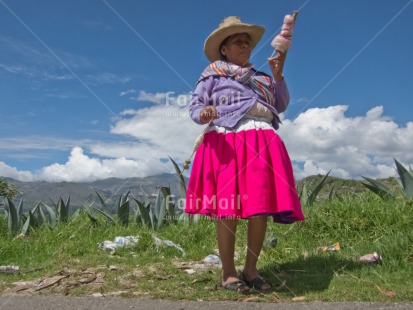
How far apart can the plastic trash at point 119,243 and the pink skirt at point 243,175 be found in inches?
73.5

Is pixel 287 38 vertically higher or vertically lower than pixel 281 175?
higher

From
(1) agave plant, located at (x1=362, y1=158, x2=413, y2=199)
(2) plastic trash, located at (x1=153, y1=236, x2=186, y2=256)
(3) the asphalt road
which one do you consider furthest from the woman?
(1) agave plant, located at (x1=362, y1=158, x2=413, y2=199)

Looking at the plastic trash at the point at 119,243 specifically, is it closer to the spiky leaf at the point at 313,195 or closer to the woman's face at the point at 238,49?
the spiky leaf at the point at 313,195

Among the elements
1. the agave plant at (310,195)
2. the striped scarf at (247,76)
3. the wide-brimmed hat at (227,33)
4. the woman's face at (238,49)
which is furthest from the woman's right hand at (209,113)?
the agave plant at (310,195)

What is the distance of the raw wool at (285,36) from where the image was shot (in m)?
3.24

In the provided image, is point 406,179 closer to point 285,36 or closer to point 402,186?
point 402,186

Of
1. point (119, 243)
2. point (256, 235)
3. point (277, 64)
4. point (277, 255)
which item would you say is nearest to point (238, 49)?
point (277, 64)

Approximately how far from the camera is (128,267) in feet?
13.7

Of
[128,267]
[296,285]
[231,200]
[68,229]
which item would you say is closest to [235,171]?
[231,200]

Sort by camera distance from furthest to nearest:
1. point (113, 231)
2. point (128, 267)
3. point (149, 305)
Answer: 1. point (113, 231)
2. point (128, 267)
3. point (149, 305)

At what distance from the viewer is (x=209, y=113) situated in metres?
3.17

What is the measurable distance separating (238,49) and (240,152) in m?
0.75

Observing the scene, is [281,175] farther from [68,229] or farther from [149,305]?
[68,229]

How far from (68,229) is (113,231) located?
23.4 inches
